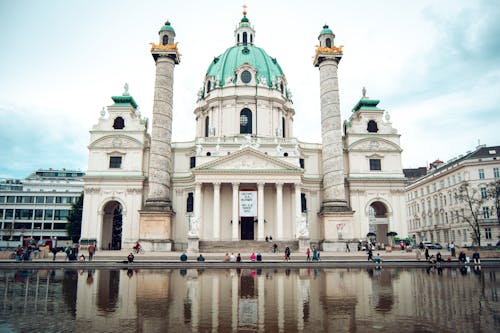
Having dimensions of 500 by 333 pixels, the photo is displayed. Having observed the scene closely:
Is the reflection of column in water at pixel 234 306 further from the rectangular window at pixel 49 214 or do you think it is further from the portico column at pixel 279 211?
the rectangular window at pixel 49 214

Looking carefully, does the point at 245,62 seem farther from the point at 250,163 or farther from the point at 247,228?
the point at 247,228

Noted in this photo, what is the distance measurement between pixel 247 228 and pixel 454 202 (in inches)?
1209

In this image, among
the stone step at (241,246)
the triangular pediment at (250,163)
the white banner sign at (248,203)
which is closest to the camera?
the stone step at (241,246)

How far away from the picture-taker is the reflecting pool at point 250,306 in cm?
834

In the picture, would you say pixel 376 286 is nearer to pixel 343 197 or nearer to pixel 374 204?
pixel 343 197

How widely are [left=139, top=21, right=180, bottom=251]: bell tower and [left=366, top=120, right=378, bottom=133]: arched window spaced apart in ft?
79.6

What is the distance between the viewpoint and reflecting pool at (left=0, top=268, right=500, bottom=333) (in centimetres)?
834

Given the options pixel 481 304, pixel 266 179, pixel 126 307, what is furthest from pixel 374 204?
pixel 126 307

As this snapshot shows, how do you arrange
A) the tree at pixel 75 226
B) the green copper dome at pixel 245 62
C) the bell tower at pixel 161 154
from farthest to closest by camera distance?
the green copper dome at pixel 245 62
the tree at pixel 75 226
the bell tower at pixel 161 154

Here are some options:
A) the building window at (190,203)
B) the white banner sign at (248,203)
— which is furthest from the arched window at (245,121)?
the white banner sign at (248,203)

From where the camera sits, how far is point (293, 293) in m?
13.2

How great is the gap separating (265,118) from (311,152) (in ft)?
25.2

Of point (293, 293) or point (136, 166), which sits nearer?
point (293, 293)

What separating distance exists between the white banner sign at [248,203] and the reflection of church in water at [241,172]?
103mm
